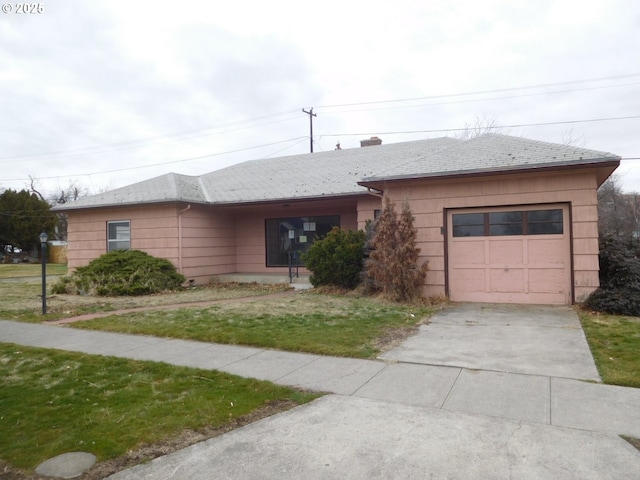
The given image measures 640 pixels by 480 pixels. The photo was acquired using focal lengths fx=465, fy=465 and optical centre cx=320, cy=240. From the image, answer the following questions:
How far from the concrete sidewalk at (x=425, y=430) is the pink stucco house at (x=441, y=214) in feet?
18.8

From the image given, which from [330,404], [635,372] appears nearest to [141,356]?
[330,404]

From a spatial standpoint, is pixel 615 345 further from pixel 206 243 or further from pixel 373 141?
pixel 373 141

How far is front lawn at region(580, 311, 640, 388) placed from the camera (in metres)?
5.05

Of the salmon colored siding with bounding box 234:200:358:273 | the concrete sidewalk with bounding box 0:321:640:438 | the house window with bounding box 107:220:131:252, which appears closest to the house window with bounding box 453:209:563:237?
the salmon colored siding with bounding box 234:200:358:273

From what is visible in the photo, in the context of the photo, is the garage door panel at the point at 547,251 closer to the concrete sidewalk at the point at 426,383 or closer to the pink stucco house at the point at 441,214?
the pink stucco house at the point at 441,214

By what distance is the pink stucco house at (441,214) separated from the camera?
9945mm

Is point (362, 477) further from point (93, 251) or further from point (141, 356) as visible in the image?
point (93, 251)

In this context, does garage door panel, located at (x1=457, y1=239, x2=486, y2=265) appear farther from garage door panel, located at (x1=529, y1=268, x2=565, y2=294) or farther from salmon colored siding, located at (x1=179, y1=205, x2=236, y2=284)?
salmon colored siding, located at (x1=179, y1=205, x2=236, y2=284)

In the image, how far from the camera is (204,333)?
24.7ft

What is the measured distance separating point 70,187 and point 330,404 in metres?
65.0

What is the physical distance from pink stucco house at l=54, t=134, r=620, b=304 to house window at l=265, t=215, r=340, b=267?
4 cm

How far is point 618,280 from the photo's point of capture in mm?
9523

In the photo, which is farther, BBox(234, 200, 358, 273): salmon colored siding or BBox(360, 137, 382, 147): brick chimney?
BBox(360, 137, 382, 147): brick chimney

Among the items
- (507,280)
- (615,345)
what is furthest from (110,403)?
(507,280)
